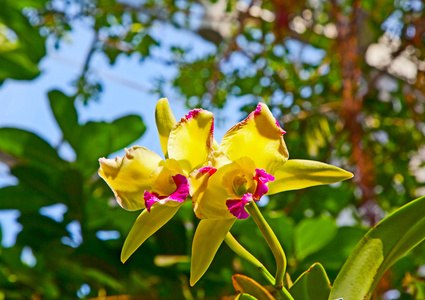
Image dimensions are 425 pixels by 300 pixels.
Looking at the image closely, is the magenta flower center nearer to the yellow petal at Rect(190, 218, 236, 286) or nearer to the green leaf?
the yellow petal at Rect(190, 218, 236, 286)

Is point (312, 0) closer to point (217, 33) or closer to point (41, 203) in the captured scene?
point (217, 33)

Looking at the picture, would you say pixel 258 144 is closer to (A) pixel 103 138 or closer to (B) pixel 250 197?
(B) pixel 250 197

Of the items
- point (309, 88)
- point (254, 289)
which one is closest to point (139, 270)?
point (254, 289)

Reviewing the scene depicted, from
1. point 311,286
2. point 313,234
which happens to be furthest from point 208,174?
point 313,234

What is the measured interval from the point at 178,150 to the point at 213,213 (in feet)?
0.17

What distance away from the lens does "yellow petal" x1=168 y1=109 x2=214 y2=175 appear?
0.31 metres

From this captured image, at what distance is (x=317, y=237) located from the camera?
65cm

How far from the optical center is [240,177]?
295mm

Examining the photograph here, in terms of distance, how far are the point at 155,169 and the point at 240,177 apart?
0.06m

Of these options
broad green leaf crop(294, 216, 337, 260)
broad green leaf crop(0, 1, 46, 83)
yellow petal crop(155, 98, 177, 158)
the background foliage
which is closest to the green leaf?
the background foliage

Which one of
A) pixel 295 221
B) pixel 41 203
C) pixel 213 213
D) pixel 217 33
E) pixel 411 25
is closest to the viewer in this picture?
pixel 213 213

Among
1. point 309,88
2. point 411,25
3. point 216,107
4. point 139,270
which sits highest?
point 411,25

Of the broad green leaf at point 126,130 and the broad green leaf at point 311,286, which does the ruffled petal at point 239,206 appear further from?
the broad green leaf at point 126,130

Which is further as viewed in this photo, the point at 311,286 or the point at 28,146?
the point at 28,146
